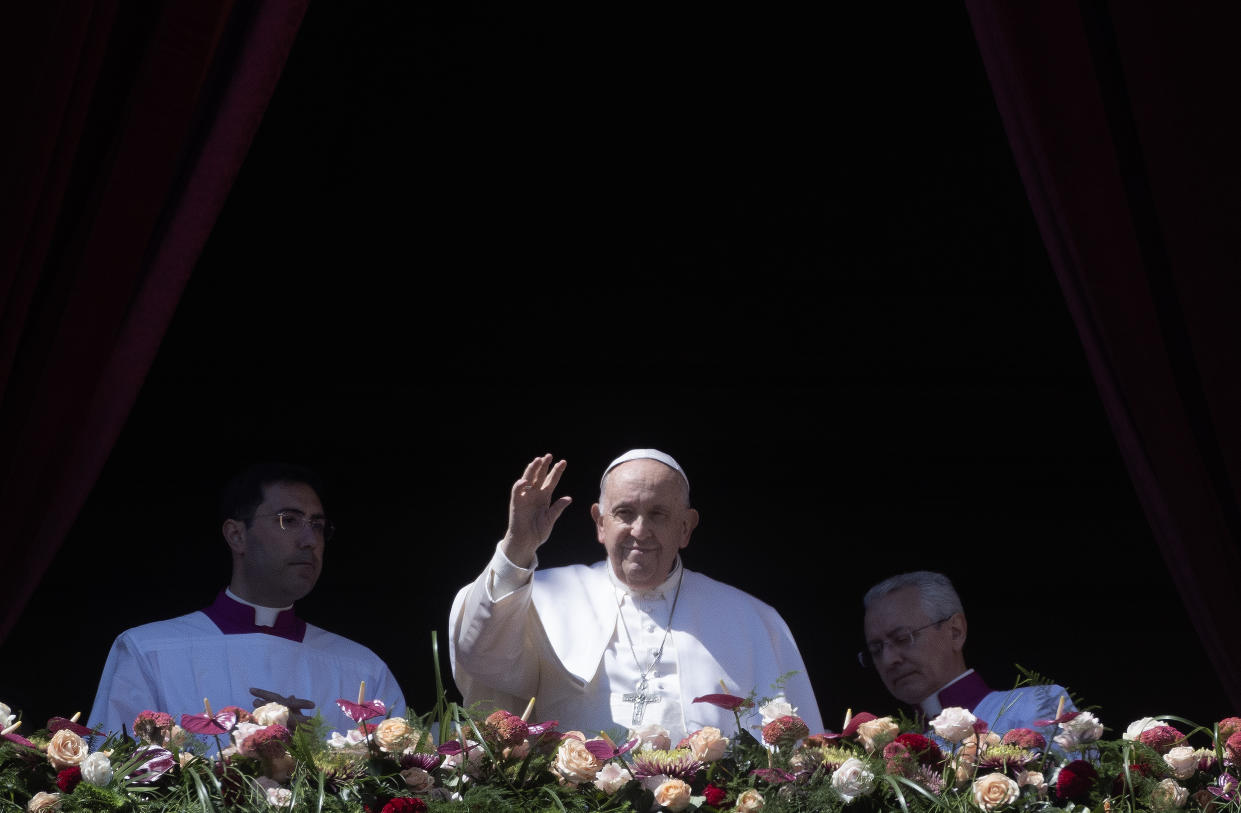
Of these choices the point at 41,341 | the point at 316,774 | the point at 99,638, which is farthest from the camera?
the point at 99,638

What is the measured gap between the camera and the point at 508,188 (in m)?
5.30

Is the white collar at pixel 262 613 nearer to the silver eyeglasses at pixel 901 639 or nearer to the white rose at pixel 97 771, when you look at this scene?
the silver eyeglasses at pixel 901 639

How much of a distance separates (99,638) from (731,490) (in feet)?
7.53

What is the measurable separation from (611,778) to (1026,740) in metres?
0.72

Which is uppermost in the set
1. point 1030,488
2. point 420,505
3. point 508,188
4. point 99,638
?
point 508,188

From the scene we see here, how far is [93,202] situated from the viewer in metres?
2.99

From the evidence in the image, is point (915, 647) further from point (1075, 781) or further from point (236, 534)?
point (236, 534)

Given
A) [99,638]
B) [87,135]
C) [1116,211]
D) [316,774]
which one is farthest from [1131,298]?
[99,638]

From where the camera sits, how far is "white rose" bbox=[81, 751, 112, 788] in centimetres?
232

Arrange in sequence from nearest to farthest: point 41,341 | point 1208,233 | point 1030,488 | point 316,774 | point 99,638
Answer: point 316,774 → point 41,341 → point 1208,233 → point 99,638 → point 1030,488

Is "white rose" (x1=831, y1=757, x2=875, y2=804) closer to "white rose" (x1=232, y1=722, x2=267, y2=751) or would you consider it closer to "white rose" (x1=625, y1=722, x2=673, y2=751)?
"white rose" (x1=625, y1=722, x2=673, y2=751)

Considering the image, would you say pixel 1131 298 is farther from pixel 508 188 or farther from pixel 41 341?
pixel 508 188

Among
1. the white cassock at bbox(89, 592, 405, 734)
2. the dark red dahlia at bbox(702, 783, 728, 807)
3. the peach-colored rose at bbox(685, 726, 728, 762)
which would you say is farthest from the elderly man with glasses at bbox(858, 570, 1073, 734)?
the dark red dahlia at bbox(702, 783, 728, 807)

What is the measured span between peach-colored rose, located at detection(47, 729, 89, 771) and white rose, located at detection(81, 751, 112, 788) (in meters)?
0.06
